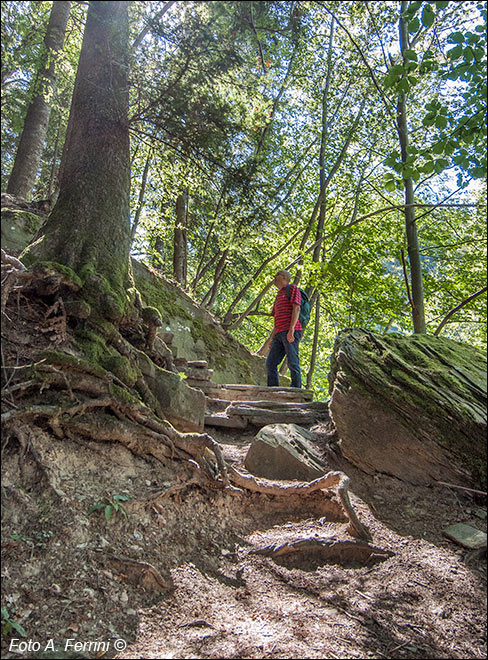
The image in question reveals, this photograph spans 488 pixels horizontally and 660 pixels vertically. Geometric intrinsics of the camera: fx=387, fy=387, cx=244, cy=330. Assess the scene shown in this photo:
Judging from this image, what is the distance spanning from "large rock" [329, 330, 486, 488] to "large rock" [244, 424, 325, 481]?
55cm

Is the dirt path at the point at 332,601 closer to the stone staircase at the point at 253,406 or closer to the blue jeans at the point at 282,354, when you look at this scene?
the stone staircase at the point at 253,406

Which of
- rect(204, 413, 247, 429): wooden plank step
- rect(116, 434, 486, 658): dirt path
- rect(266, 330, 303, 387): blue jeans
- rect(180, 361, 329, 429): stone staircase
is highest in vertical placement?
rect(266, 330, 303, 387): blue jeans

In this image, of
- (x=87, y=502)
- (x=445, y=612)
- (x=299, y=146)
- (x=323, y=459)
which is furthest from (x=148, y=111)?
(x=299, y=146)

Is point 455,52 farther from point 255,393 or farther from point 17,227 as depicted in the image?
point 17,227

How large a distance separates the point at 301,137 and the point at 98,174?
44.0ft

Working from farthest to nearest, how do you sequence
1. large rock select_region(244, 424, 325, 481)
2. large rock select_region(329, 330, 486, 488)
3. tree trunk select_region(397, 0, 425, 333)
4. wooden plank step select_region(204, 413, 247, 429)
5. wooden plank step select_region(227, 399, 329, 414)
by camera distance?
tree trunk select_region(397, 0, 425, 333)
wooden plank step select_region(227, 399, 329, 414)
wooden plank step select_region(204, 413, 247, 429)
large rock select_region(244, 424, 325, 481)
large rock select_region(329, 330, 486, 488)

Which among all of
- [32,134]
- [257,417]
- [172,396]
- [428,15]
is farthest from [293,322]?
[32,134]

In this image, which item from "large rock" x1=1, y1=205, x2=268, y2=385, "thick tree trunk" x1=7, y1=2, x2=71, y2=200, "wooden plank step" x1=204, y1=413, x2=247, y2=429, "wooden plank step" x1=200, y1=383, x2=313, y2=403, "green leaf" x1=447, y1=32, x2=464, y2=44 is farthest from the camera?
"large rock" x1=1, y1=205, x2=268, y2=385

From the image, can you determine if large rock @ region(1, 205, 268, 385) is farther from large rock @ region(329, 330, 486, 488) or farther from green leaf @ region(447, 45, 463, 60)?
green leaf @ region(447, 45, 463, 60)

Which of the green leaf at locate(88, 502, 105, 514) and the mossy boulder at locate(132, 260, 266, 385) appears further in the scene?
the mossy boulder at locate(132, 260, 266, 385)

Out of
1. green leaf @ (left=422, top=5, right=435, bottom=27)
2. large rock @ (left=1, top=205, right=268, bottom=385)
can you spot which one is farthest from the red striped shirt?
green leaf @ (left=422, top=5, right=435, bottom=27)

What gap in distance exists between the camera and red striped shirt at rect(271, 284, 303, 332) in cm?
774

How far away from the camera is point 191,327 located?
11570mm

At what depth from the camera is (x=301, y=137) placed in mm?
16156
